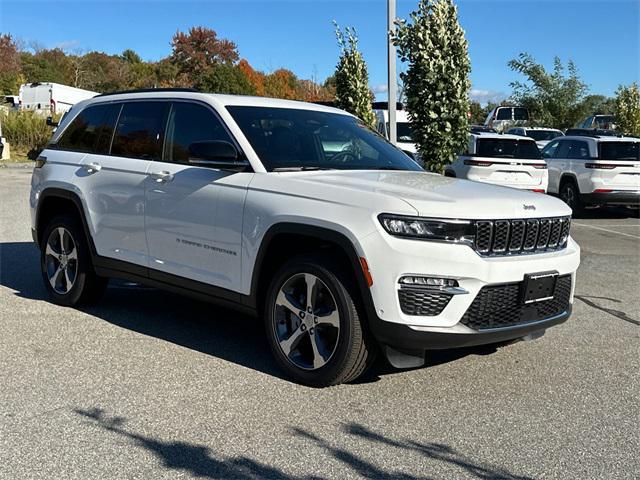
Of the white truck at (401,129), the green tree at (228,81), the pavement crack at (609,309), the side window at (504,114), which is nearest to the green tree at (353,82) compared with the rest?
the white truck at (401,129)

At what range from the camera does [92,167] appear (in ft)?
19.9

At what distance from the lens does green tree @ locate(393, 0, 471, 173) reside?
11.2 metres

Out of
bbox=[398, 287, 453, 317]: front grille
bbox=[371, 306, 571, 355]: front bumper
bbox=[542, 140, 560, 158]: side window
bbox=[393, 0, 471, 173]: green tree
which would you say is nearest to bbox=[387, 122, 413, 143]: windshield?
Answer: bbox=[542, 140, 560, 158]: side window

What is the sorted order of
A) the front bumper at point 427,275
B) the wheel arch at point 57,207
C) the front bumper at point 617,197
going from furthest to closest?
the front bumper at point 617,197
the wheel arch at point 57,207
the front bumper at point 427,275

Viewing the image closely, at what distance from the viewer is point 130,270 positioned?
18.8 ft

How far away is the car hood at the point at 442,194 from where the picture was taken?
4.09m

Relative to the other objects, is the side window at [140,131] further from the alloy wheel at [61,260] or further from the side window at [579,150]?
the side window at [579,150]

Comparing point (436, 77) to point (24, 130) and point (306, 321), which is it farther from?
point (24, 130)

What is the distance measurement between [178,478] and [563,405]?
232cm

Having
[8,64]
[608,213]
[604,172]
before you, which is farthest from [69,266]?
[8,64]

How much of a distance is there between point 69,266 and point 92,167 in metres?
0.95

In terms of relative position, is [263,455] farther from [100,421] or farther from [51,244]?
[51,244]

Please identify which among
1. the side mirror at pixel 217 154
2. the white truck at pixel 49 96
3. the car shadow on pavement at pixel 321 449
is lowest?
the car shadow on pavement at pixel 321 449

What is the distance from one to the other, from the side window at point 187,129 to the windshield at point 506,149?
9.39 meters
